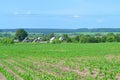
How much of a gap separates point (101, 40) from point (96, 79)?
89.1m

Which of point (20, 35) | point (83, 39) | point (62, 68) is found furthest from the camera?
point (20, 35)

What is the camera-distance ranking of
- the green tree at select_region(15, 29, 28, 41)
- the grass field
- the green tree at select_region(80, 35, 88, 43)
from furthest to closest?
1. the green tree at select_region(15, 29, 28, 41)
2. the green tree at select_region(80, 35, 88, 43)
3. the grass field

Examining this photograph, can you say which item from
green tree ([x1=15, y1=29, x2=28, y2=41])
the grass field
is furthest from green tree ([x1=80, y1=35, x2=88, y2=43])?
the grass field

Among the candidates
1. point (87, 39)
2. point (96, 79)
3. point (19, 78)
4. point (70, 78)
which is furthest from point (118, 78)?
point (87, 39)

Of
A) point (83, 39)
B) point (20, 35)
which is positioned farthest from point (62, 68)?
point (20, 35)

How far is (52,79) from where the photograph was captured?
54.2ft

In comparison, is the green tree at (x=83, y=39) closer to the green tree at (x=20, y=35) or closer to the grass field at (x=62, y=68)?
the green tree at (x=20, y=35)

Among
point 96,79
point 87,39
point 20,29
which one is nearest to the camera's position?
point 96,79

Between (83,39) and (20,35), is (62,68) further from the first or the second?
(20,35)

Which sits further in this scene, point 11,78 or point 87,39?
point 87,39

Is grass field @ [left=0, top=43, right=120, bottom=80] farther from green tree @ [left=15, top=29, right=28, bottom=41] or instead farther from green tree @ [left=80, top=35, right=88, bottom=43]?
green tree @ [left=15, top=29, right=28, bottom=41]

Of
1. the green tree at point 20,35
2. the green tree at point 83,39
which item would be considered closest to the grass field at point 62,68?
the green tree at point 83,39

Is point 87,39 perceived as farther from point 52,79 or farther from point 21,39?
point 52,79

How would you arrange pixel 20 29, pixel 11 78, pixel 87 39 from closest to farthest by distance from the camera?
pixel 11 78
pixel 87 39
pixel 20 29
